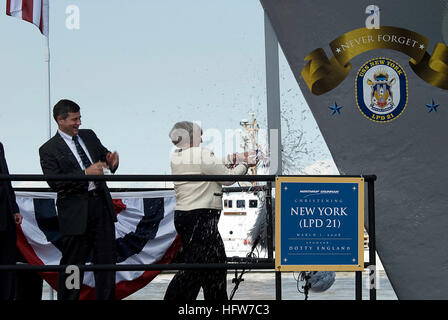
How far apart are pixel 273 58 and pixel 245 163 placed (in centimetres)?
102

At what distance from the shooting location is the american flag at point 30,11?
11.8 meters

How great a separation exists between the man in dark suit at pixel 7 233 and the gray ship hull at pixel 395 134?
2.21m

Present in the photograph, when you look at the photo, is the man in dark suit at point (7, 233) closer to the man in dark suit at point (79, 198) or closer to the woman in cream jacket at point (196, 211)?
the man in dark suit at point (79, 198)

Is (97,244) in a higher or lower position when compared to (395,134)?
lower

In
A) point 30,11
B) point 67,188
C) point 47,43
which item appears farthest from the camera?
point 47,43

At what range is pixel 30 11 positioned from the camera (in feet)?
38.5

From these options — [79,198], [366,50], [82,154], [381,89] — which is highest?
[366,50]

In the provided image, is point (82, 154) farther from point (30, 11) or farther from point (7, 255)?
point (30, 11)

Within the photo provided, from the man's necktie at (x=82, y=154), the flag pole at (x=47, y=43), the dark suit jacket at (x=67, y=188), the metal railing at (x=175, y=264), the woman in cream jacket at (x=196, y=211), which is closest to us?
the metal railing at (x=175, y=264)

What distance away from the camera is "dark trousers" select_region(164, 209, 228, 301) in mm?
4898

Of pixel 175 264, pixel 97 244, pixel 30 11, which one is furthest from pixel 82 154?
pixel 30 11

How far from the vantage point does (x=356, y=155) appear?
4.75m

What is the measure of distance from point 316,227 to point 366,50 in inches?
58.5

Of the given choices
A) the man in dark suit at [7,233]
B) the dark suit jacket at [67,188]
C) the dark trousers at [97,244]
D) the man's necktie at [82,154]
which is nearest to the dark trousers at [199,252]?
the dark trousers at [97,244]
